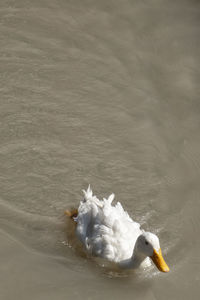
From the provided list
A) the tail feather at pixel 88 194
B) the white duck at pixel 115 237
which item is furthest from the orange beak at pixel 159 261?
the tail feather at pixel 88 194

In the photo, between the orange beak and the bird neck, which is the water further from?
the orange beak

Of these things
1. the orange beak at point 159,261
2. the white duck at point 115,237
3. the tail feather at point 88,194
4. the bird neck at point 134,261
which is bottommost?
the orange beak at point 159,261

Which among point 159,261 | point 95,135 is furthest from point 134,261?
point 95,135

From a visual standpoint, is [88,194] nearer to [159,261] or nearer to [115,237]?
[115,237]

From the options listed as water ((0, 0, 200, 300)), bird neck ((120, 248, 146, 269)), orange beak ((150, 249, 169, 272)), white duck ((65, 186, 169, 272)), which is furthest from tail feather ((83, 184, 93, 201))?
orange beak ((150, 249, 169, 272))

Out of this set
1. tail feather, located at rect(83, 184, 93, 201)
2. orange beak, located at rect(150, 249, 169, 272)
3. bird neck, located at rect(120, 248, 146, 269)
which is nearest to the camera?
orange beak, located at rect(150, 249, 169, 272)

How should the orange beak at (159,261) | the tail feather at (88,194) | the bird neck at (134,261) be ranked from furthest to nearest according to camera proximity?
the tail feather at (88,194) < the bird neck at (134,261) < the orange beak at (159,261)

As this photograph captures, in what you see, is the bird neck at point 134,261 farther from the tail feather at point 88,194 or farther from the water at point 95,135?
the tail feather at point 88,194
